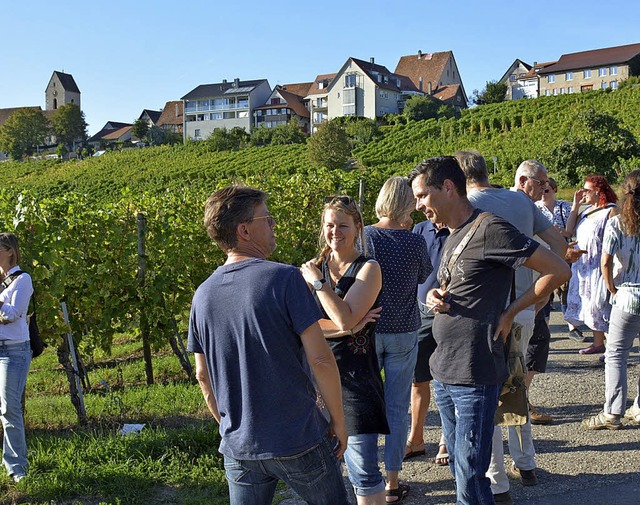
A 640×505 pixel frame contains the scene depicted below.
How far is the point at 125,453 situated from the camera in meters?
5.21

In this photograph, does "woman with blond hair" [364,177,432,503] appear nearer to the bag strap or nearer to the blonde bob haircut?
the blonde bob haircut

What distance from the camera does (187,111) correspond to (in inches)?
4353

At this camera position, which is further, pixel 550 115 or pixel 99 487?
pixel 550 115

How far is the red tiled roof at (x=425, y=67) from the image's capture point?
10806 cm

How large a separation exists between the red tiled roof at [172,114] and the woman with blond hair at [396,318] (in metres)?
117

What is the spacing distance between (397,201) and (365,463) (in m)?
1.63

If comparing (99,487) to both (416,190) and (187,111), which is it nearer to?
(416,190)

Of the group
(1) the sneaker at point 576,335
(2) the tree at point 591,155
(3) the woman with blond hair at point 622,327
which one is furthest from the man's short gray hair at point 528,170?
(2) the tree at point 591,155

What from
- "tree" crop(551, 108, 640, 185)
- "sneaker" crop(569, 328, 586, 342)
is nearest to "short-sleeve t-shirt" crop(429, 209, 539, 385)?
"sneaker" crop(569, 328, 586, 342)

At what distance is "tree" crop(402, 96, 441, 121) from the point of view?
78.6 m

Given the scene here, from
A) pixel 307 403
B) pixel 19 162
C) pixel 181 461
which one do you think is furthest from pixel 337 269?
pixel 19 162

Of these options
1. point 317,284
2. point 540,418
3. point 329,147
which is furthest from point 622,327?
point 329,147

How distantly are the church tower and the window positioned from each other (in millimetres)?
67676

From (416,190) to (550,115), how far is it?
59946 millimetres
